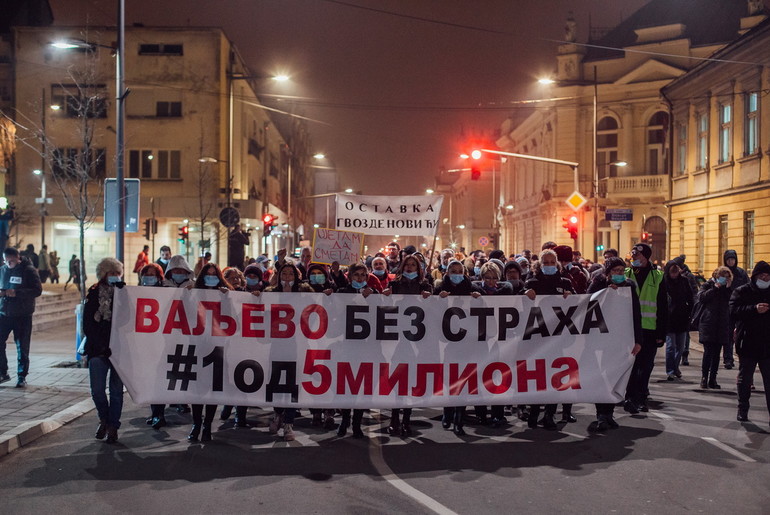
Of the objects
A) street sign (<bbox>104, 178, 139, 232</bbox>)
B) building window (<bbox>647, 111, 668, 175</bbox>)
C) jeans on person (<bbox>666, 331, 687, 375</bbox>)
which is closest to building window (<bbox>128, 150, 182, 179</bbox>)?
building window (<bbox>647, 111, 668, 175</bbox>)

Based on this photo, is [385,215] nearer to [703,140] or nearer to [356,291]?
[356,291]

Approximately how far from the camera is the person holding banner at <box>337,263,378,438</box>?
891cm

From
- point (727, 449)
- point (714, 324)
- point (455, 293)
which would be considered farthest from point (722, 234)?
point (727, 449)

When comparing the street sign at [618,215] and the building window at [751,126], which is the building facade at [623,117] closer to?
the street sign at [618,215]

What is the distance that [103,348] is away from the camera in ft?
28.2

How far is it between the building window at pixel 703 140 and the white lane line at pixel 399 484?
27.7 metres

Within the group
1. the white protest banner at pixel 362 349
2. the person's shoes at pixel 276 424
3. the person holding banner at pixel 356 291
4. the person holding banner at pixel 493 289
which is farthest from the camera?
the person holding banner at pixel 493 289

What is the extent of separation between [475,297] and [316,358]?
1.79 meters

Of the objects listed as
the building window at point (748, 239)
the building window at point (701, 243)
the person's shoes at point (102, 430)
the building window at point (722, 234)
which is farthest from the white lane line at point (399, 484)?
the building window at point (701, 243)

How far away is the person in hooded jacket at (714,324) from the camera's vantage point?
12.6 m

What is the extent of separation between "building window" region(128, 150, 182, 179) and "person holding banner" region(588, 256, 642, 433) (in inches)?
1521

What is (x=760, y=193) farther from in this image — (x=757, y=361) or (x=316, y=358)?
(x=316, y=358)

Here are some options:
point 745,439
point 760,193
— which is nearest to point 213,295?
point 745,439

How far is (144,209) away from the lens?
147 ft
